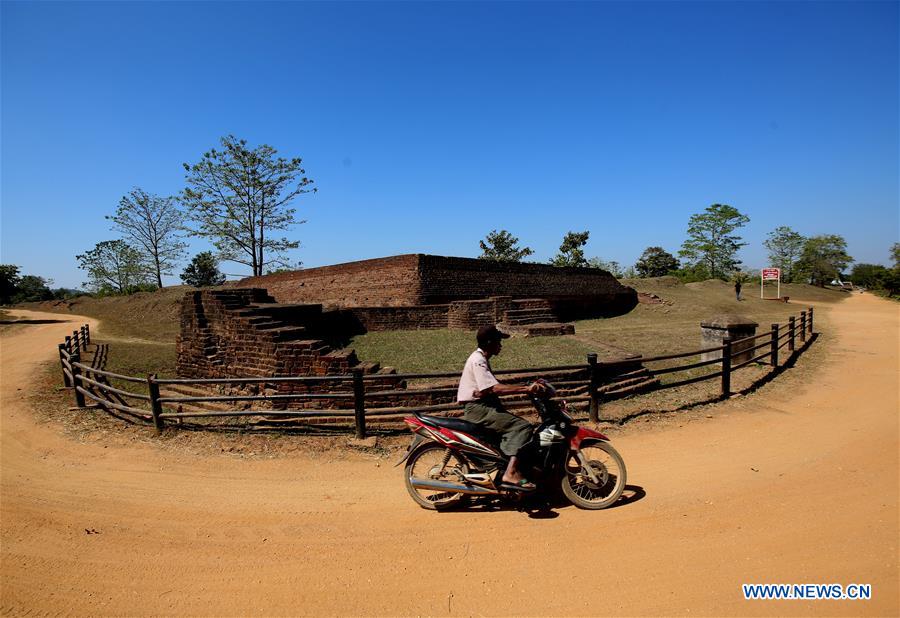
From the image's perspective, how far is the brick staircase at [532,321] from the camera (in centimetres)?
1258

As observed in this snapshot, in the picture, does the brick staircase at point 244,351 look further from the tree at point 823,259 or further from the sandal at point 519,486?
the tree at point 823,259

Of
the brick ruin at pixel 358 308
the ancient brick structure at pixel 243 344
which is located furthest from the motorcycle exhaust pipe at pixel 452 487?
the ancient brick structure at pixel 243 344

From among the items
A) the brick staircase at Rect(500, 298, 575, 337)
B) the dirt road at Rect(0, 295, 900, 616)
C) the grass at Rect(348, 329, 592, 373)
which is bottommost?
the dirt road at Rect(0, 295, 900, 616)

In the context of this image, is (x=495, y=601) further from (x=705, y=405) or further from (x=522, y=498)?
(x=705, y=405)

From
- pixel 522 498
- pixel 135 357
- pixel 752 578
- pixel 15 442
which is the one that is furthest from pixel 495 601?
pixel 135 357

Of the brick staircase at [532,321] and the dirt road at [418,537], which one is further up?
the brick staircase at [532,321]

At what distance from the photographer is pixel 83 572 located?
2.78 m

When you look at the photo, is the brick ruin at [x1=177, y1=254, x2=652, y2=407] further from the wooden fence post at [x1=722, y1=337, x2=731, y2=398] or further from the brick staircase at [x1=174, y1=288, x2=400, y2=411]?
the wooden fence post at [x1=722, y1=337, x2=731, y2=398]

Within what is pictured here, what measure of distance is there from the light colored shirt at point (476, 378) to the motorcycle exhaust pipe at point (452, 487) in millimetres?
704

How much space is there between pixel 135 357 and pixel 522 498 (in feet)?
41.9

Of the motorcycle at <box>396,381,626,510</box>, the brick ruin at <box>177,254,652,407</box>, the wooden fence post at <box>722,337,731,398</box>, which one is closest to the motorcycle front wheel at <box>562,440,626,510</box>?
the motorcycle at <box>396,381,626,510</box>

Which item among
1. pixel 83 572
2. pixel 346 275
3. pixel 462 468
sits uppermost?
pixel 346 275

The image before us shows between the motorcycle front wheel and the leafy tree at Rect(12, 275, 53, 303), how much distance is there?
4797cm

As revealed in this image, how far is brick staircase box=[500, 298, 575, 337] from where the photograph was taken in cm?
1258
